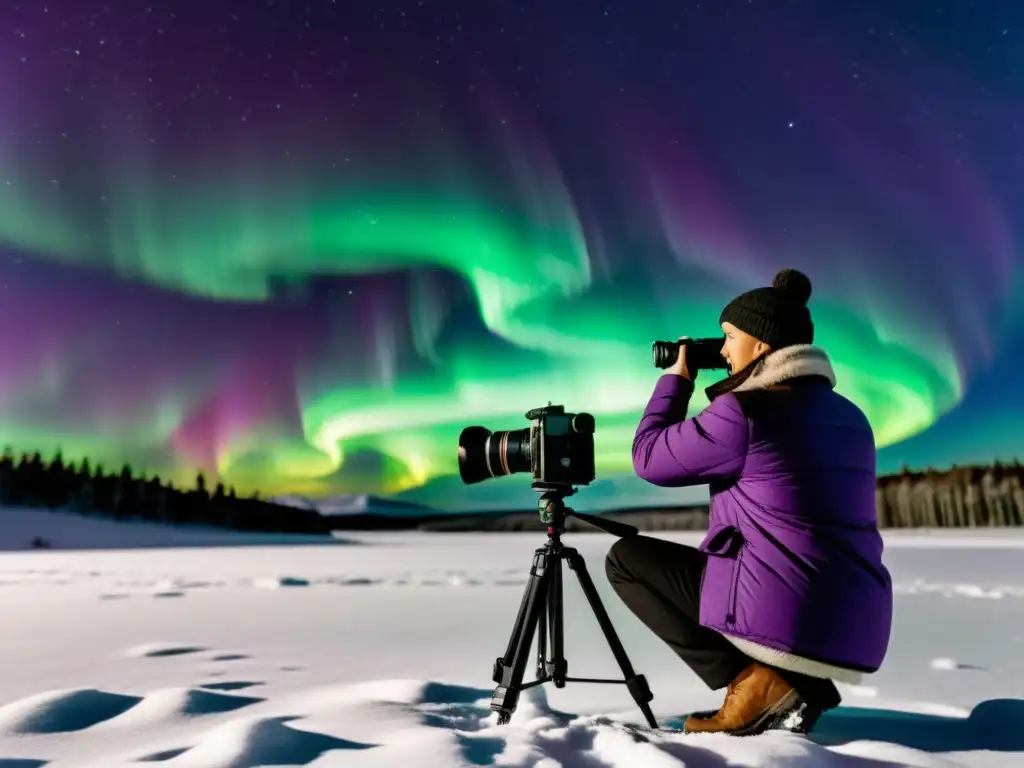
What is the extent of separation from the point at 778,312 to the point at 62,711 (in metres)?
2.79

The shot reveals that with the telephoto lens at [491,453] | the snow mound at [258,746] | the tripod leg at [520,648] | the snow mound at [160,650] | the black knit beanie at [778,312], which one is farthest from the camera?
the snow mound at [160,650]

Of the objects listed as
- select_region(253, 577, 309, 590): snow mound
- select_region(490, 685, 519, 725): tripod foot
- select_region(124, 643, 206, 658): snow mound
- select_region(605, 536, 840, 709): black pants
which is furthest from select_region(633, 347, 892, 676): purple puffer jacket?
select_region(253, 577, 309, 590): snow mound

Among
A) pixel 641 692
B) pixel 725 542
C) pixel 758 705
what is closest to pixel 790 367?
pixel 725 542

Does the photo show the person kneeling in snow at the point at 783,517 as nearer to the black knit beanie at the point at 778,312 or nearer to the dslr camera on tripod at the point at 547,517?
the black knit beanie at the point at 778,312

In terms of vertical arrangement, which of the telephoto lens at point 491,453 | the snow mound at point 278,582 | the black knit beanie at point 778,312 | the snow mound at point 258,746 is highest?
the black knit beanie at point 778,312

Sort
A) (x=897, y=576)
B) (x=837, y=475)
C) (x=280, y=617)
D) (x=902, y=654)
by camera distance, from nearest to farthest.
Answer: (x=837, y=475) → (x=902, y=654) → (x=280, y=617) → (x=897, y=576)

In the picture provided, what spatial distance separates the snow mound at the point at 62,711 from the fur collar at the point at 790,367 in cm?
247

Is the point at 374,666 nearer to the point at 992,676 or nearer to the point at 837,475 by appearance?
the point at 837,475

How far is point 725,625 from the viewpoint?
2342 mm

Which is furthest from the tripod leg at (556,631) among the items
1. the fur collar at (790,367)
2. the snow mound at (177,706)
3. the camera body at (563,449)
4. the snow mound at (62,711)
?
the snow mound at (62,711)

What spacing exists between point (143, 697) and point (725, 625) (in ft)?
7.51

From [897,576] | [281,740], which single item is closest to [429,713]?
[281,740]

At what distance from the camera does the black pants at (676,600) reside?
2.54 meters

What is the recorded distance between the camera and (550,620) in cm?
284
